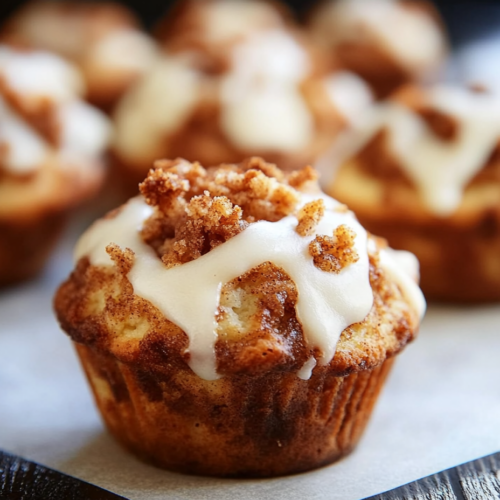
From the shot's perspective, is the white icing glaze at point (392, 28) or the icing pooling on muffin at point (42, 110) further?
the white icing glaze at point (392, 28)

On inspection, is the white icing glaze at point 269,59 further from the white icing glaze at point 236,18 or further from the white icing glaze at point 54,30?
the white icing glaze at point 54,30

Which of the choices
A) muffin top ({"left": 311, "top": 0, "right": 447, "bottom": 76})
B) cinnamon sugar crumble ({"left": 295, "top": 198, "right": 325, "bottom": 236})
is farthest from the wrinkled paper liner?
muffin top ({"left": 311, "top": 0, "right": 447, "bottom": 76})

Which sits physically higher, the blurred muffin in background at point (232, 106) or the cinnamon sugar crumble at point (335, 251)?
the cinnamon sugar crumble at point (335, 251)

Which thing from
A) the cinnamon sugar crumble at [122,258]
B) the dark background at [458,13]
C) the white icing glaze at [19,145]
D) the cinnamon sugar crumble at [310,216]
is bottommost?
the dark background at [458,13]

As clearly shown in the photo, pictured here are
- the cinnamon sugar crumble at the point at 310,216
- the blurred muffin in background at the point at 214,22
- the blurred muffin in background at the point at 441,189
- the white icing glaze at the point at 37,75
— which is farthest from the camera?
the blurred muffin in background at the point at 214,22

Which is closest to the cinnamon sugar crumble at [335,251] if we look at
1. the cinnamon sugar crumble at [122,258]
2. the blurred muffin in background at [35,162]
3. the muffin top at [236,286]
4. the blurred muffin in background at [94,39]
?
the muffin top at [236,286]

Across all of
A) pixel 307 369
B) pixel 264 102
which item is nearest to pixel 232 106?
pixel 264 102

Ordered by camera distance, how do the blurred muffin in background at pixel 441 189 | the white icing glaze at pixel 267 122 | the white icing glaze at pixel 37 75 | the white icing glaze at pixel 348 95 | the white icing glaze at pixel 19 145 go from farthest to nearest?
the white icing glaze at pixel 348 95 < the white icing glaze at pixel 267 122 < the white icing glaze at pixel 37 75 < the white icing glaze at pixel 19 145 < the blurred muffin in background at pixel 441 189

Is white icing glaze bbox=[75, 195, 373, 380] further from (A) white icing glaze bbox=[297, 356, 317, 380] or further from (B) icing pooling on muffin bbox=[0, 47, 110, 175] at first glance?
(B) icing pooling on muffin bbox=[0, 47, 110, 175]
